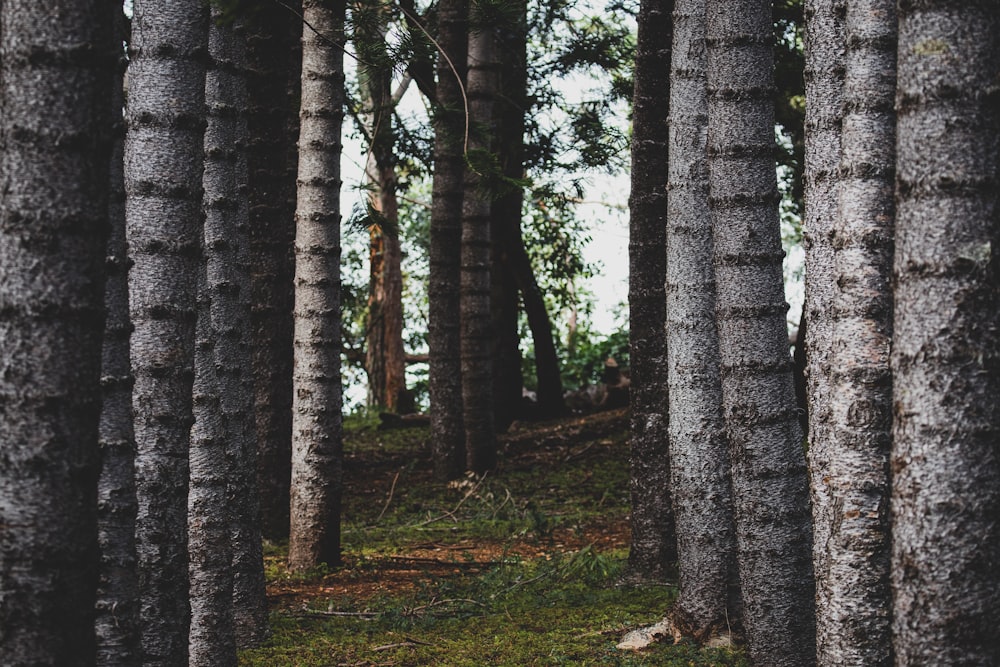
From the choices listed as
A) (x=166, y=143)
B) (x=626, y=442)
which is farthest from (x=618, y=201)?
(x=166, y=143)

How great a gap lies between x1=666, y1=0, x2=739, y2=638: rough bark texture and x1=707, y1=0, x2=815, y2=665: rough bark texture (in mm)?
691

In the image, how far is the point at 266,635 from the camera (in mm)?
5449

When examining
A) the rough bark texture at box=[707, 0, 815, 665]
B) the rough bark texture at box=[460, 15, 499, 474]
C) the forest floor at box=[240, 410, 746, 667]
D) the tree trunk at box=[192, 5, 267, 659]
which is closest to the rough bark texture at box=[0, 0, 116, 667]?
the tree trunk at box=[192, 5, 267, 659]

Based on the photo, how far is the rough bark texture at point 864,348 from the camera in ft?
9.84

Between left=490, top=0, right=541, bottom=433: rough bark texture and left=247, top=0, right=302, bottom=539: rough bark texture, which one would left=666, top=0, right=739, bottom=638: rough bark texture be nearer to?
left=247, top=0, right=302, bottom=539: rough bark texture

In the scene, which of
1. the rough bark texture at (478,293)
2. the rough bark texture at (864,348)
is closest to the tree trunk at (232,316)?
the rough bark texture at (864,348)

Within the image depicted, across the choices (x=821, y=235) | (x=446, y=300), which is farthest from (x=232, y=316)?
(x=446, y=300)

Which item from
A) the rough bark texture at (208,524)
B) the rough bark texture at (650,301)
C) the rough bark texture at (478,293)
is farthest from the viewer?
the rough bark texture at (478,293)

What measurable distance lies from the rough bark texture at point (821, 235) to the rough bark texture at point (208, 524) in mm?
2397

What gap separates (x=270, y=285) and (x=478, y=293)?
3388 millimetres

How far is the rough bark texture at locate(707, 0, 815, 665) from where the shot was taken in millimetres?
4016

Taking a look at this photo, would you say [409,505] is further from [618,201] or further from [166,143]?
[618,201]

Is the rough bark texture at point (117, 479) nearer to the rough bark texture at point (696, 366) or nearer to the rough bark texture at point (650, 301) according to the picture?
the rough bark texture at point (696, 366)

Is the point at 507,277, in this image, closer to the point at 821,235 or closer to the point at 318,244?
the point at 318,244
